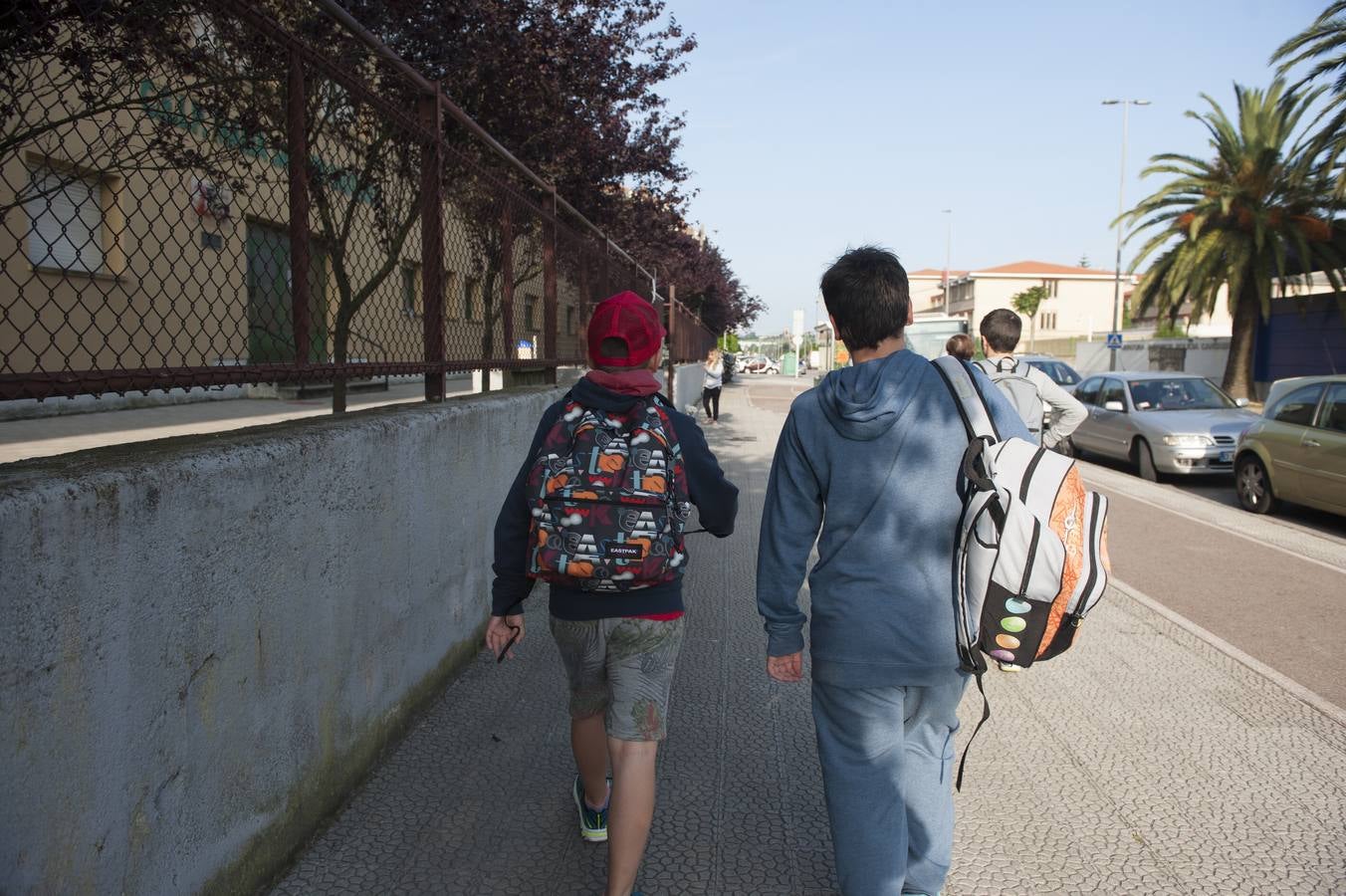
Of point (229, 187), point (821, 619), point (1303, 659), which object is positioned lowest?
point (1303, 659)

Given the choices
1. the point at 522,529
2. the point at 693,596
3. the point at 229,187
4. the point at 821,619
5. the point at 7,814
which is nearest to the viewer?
the point at 7,814

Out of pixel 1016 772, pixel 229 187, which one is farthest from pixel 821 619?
pixel 229 187

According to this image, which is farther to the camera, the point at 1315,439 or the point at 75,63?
the point at 1315,439

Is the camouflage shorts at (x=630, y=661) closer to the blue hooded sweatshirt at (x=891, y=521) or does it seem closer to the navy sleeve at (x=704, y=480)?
the navy sleeve at (x=704, y=480)

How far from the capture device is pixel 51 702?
189 cm

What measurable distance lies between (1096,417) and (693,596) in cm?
1036

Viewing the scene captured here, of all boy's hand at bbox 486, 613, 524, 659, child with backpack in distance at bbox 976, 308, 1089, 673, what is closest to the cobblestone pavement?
boy's hand at bbox 486, 613, 524, 659

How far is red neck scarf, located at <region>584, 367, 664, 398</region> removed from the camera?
259 cm

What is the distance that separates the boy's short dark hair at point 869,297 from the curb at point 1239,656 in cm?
325

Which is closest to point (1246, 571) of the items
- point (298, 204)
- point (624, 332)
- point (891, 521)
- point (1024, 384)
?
point (1024, 384)

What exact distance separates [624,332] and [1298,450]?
9.18 m

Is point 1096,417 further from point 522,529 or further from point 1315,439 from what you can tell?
point 522,529

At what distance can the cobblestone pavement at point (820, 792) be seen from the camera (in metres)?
2.94

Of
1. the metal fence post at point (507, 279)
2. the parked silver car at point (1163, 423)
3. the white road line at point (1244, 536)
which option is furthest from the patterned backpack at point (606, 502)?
the parked silver car at point (1163, 423)
